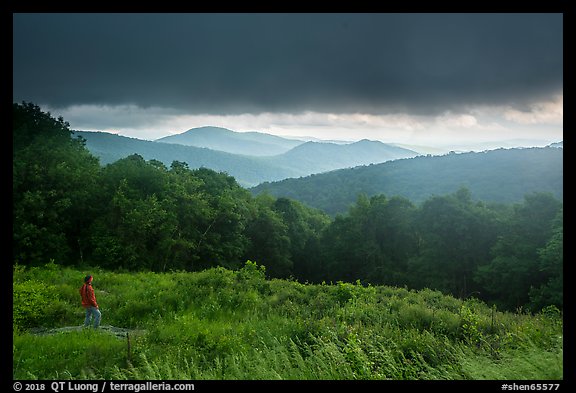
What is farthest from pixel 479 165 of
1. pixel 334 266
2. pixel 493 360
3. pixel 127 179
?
pixel 493 360

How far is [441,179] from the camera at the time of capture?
160250 mm

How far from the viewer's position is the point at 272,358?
6684 mm

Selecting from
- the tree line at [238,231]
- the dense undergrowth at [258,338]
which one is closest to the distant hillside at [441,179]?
→ the tree line at [238,231]

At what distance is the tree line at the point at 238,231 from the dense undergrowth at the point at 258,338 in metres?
15.3

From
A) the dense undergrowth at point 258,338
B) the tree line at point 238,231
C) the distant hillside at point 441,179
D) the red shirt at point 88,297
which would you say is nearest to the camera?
the dense undergrowth at point 258,338

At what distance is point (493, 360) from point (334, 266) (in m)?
47.1

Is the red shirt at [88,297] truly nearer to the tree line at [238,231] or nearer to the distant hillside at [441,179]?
the tree line at [238,231]

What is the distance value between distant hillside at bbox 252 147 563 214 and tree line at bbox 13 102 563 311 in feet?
214

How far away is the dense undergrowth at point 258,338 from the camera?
19.6 feet

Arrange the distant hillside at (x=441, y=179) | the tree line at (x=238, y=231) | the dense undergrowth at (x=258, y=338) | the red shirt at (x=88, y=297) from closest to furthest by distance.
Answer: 1. the dense undergrowth at (x=258, y=338)
2. the red shirt at (x=88, y=297)
3. the tree line at (x=238, y=231)
4. the distant hillside at (x=441, y=179)

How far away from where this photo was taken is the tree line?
2969 cm

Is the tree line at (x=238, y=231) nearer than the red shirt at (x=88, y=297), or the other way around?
the red shirt at (x=88, y=297)

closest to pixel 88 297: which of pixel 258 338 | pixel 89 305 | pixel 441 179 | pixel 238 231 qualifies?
pixel 89 305
